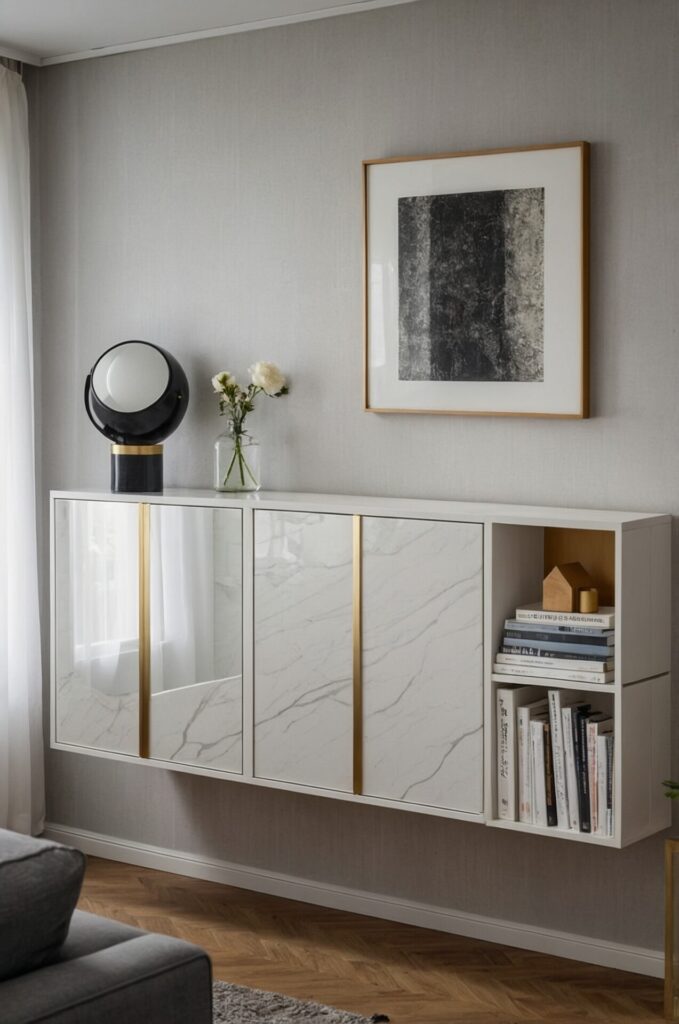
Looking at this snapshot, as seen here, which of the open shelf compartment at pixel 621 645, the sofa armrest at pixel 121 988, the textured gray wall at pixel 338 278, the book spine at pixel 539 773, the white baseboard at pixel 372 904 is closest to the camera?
the sofa armrest at pixel 121 988

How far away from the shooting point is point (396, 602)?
3.23 metres

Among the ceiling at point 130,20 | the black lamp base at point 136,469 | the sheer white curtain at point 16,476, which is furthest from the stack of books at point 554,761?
the ceiling at point 130,20

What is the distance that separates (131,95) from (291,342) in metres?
1.02

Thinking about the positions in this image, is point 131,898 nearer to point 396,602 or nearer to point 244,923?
point 244,923

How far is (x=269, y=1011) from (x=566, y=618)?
1177 mm

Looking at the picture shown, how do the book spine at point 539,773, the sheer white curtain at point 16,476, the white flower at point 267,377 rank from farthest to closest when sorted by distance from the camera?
the sheer white curtain at point 16,476 → the white flower at point 267,377 → the book spine at point 539,773

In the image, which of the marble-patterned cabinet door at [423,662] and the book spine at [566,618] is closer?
the book spine at [566,618]

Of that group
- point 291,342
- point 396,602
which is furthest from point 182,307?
point 396,602

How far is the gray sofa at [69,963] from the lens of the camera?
1644mm

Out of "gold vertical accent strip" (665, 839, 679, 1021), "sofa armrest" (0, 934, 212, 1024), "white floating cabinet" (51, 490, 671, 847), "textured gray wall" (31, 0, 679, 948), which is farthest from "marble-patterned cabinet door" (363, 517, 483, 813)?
"sofa armrest" (0, 934, 212, 1024)

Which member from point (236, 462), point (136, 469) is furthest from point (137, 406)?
point (236, 462)

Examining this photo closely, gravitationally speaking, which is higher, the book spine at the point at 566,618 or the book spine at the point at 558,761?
the book spine at the point at 566,618

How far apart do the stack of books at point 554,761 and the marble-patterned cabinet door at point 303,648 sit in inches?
17.4

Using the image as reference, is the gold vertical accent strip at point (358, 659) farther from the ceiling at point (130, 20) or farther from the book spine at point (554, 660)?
the ceiling at point (130, 20)
